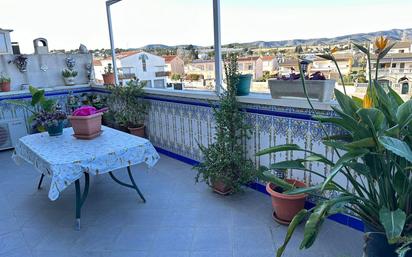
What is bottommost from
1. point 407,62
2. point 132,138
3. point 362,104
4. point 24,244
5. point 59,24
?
point 24,244

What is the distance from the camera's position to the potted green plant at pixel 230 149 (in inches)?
105

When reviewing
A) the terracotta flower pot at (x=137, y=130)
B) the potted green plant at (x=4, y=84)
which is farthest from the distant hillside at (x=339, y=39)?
the potted green plant at (x=4, y=84)

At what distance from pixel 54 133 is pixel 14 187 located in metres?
1.02

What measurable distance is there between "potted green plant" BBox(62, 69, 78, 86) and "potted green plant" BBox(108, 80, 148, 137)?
1497 millimetres

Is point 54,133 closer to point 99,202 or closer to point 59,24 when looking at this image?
point 99,202

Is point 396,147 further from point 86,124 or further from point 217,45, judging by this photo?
point 86,124

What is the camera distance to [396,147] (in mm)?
1208

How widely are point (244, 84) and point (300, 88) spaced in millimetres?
628

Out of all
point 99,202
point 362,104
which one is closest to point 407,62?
point 362,104

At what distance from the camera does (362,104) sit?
66.5 inches

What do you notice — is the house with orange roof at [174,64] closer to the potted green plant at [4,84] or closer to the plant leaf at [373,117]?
the plant leaf at [373,117]

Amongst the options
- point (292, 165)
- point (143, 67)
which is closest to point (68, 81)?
point (143, 67)

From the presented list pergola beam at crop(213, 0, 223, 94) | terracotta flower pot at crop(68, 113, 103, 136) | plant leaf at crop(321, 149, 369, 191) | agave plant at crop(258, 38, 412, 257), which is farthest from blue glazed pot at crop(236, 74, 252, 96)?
plant leaf at crop(321, 149, 369, 191)

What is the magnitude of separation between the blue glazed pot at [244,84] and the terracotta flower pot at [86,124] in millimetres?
1349
